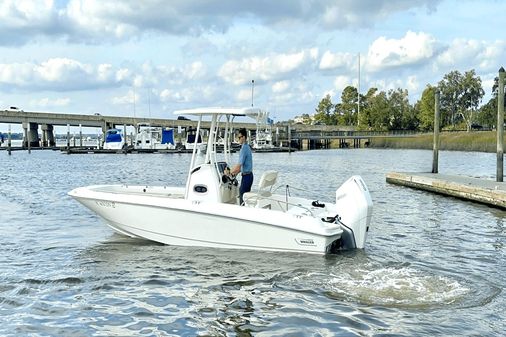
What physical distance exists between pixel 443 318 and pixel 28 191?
24.2 meters

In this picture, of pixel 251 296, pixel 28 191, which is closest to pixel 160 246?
pixel 251 296

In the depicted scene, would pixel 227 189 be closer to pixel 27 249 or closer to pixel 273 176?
pixel 273 176

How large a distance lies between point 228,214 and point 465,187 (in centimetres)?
1376

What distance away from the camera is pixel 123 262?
1159 cm

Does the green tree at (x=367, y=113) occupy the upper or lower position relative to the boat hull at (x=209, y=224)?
upper

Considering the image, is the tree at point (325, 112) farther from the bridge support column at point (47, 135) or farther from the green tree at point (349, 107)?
the bridge support column at point (47, 135)

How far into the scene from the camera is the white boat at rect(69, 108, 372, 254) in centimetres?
1119

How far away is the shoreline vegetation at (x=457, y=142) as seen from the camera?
8612 cm

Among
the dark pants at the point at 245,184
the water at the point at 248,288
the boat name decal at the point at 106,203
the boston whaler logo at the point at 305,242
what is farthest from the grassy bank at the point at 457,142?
the boat name decal at the point at 106,203

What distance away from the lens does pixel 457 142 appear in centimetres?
9488

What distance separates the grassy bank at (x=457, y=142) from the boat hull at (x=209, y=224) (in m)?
76.9

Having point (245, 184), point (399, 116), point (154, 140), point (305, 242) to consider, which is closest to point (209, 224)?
point (245, 184)

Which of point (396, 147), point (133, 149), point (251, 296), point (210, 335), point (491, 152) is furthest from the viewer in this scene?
point (396, 147)

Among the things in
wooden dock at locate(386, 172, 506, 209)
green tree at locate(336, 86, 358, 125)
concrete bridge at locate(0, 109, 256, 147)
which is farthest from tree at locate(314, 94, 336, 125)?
wooden dock at locate(386, 172, 506, 209)
